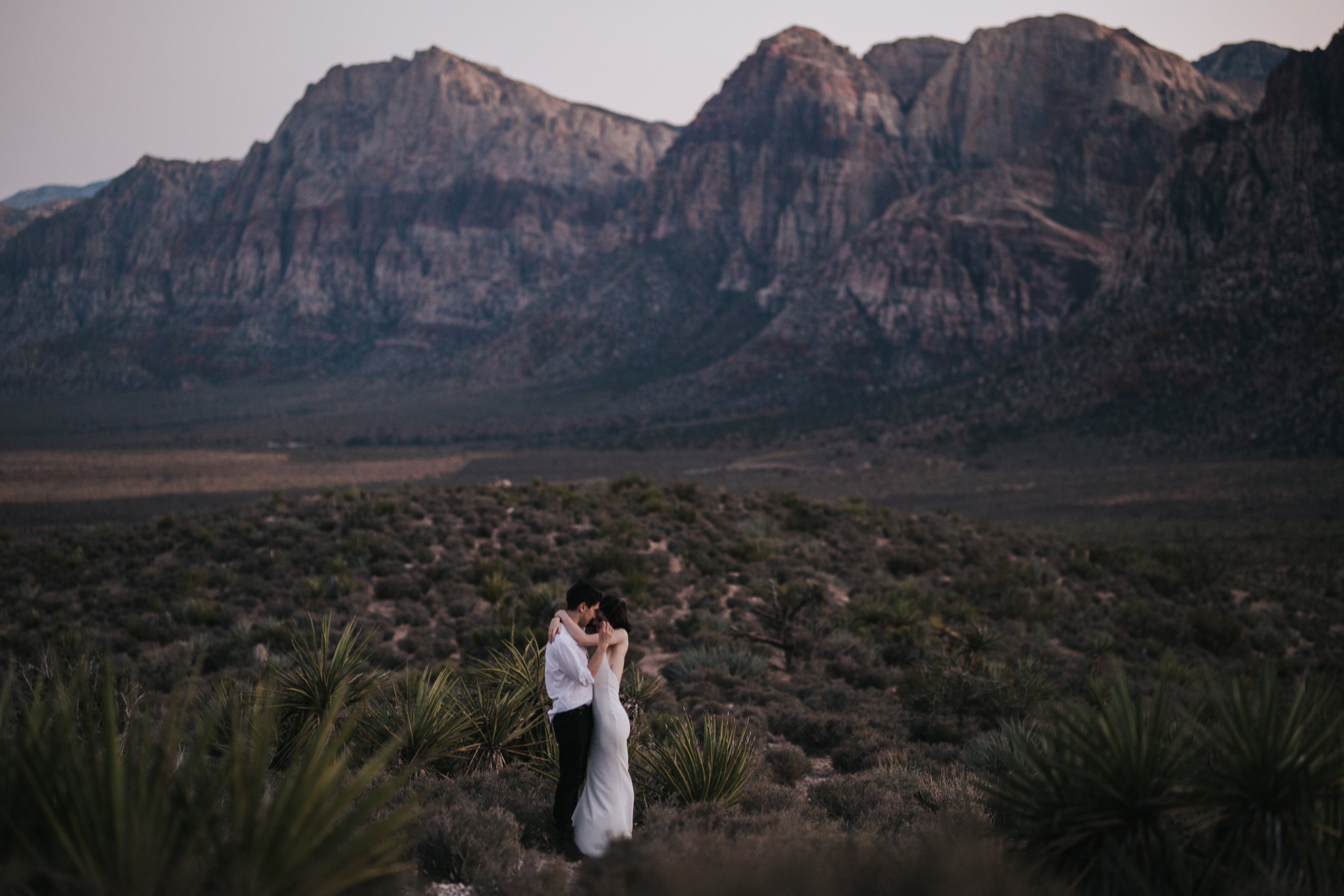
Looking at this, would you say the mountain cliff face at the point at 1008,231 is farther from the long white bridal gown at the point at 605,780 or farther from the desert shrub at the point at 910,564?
the long white bridal gown at the point at 605,780

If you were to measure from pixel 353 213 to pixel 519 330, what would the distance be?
179ft

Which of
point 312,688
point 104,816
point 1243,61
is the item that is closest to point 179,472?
point 312,688

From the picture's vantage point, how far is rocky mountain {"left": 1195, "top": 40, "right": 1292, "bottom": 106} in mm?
139625

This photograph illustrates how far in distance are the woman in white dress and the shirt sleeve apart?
66 mm

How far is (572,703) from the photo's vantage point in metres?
4.90

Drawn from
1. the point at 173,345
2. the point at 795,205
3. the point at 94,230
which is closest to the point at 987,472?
the point at 795,205

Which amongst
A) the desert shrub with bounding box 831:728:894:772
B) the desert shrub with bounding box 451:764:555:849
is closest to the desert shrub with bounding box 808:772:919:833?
the desert shrub with bounding box 831:728:894:772

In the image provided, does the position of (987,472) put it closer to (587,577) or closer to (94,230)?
(587,577)

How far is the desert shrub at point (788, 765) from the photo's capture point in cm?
725

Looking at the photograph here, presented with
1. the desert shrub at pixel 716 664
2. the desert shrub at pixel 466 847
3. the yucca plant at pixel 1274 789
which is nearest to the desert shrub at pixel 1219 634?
the desert shrub at pixel 716 664

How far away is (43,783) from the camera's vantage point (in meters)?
2.56

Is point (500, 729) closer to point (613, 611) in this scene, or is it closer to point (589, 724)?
point (589, 724)

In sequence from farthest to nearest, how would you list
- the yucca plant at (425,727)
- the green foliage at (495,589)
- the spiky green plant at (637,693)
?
the green foliage at (495,589) → the spiky green plant at (637,693) → the yucca plant at (425,727)

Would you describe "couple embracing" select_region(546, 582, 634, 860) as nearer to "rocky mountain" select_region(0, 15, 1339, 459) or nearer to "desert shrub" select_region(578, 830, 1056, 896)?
"desert shrub" select_region(578, 830, 1056, 896)
